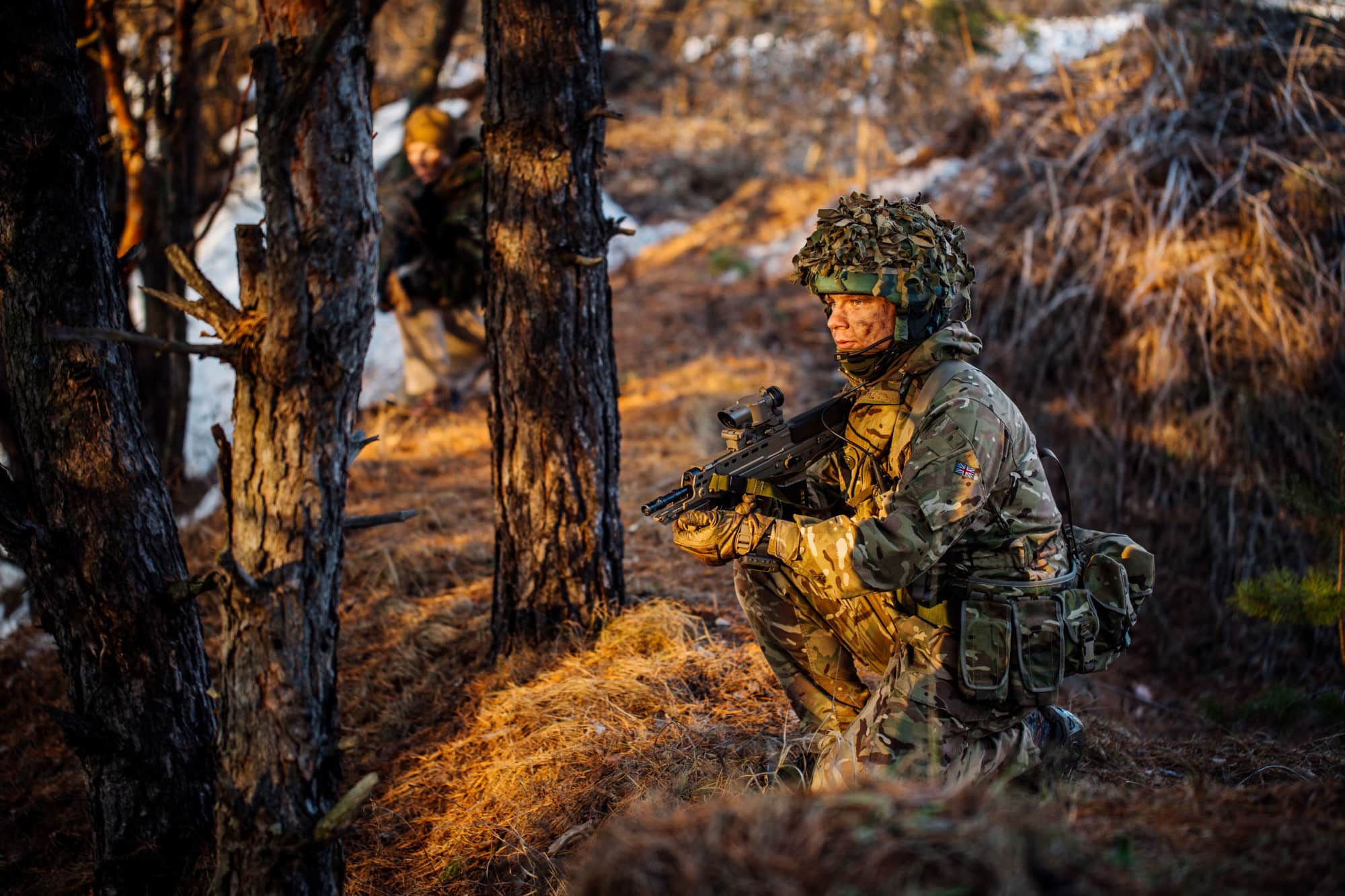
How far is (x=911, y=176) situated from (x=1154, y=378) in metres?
4.51

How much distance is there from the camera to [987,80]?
10156mm

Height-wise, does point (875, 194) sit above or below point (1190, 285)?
above

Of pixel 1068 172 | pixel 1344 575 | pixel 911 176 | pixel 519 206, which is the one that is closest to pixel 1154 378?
pixel 1068 172

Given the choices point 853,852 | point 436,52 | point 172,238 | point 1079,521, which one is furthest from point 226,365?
point 853,852

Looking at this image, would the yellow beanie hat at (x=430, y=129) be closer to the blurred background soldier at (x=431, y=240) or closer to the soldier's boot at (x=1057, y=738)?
the blurred background soldier at (x=431, y=240)

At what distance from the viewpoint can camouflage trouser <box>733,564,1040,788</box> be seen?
272 cm

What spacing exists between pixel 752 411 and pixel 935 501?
76 centimetres

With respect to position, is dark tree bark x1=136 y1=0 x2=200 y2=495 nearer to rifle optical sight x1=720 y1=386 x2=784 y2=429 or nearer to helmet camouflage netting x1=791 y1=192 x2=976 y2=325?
rifle optical sight x1=720 y1=386 x2=784 y2=429

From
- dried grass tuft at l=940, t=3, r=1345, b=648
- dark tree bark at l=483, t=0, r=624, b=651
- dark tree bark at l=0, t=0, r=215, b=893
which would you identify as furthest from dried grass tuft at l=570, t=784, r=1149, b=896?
dried grass tuft at l=940, t=3, r=1345, b=648

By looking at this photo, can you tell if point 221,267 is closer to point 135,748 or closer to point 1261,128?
point 135,748

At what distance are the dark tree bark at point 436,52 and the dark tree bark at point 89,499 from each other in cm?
641

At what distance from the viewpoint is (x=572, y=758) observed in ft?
10.9

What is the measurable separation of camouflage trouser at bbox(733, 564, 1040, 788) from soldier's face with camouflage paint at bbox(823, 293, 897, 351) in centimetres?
86

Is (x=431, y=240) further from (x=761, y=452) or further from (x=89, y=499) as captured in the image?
(x=761, y=452)
